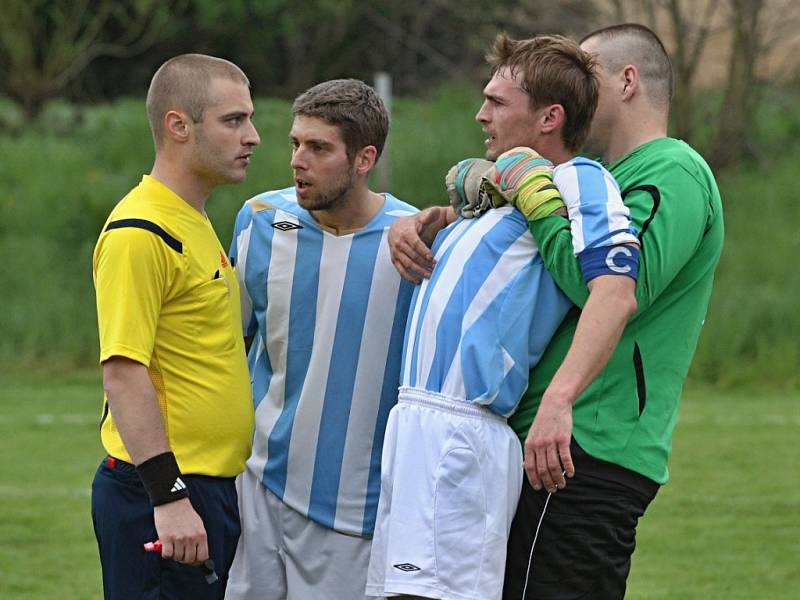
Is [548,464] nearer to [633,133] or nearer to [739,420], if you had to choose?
[633,133]

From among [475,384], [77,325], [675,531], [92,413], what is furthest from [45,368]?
[475,384]

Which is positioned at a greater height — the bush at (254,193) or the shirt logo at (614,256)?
the bush at (254,193)

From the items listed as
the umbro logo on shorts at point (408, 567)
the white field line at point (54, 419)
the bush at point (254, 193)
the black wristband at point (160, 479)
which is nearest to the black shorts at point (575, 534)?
the umbro logo on shorts at point (408, 567)

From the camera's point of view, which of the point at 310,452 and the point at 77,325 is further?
the point at 77,325

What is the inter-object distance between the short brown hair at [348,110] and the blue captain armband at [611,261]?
3.14 feet

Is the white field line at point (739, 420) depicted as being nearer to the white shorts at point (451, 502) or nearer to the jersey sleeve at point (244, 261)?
the jersey sleeve at point (244, 261)

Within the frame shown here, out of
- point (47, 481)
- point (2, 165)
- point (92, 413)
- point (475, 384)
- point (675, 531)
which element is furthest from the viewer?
point (2, 165)

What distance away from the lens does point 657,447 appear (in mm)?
3502

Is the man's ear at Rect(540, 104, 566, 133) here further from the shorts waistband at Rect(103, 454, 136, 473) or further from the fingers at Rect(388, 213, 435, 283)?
the shorts waistband at Rect(103, 454, 136, 473)

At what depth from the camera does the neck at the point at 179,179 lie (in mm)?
3713

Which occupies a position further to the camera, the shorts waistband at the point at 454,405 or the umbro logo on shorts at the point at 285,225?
the umbro logo on shorts at the point at 285,225

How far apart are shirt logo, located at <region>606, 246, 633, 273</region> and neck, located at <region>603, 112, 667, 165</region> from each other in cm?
47

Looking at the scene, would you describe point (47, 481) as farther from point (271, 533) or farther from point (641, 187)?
point (641, 187)

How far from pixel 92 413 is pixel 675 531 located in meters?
5.32
